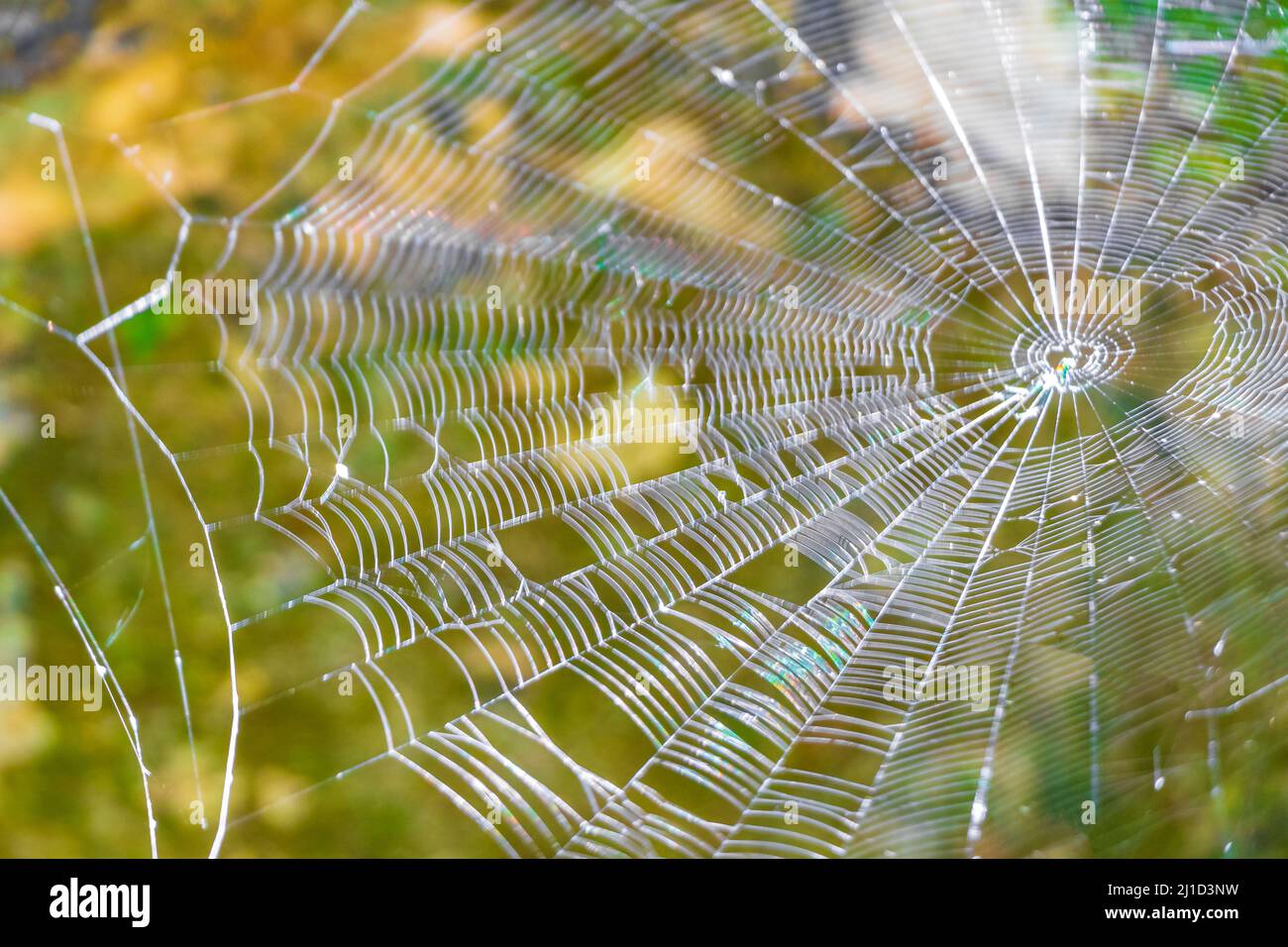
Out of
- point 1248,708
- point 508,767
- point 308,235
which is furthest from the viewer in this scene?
point 1248,708

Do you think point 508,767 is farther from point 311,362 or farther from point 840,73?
point 840,73

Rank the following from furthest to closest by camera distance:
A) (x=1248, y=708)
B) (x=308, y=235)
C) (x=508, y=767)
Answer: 1. (x=1248, y=708)
2. (x=508, y=767)
3. (x=308, y=235)

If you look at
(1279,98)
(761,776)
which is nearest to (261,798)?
(761,776)

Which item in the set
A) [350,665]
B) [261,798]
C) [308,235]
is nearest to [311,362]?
[308,235]

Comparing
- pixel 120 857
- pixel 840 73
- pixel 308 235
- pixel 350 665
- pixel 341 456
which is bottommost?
pixel 120 857

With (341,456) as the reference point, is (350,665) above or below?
below

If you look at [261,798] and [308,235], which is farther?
[261,798]
